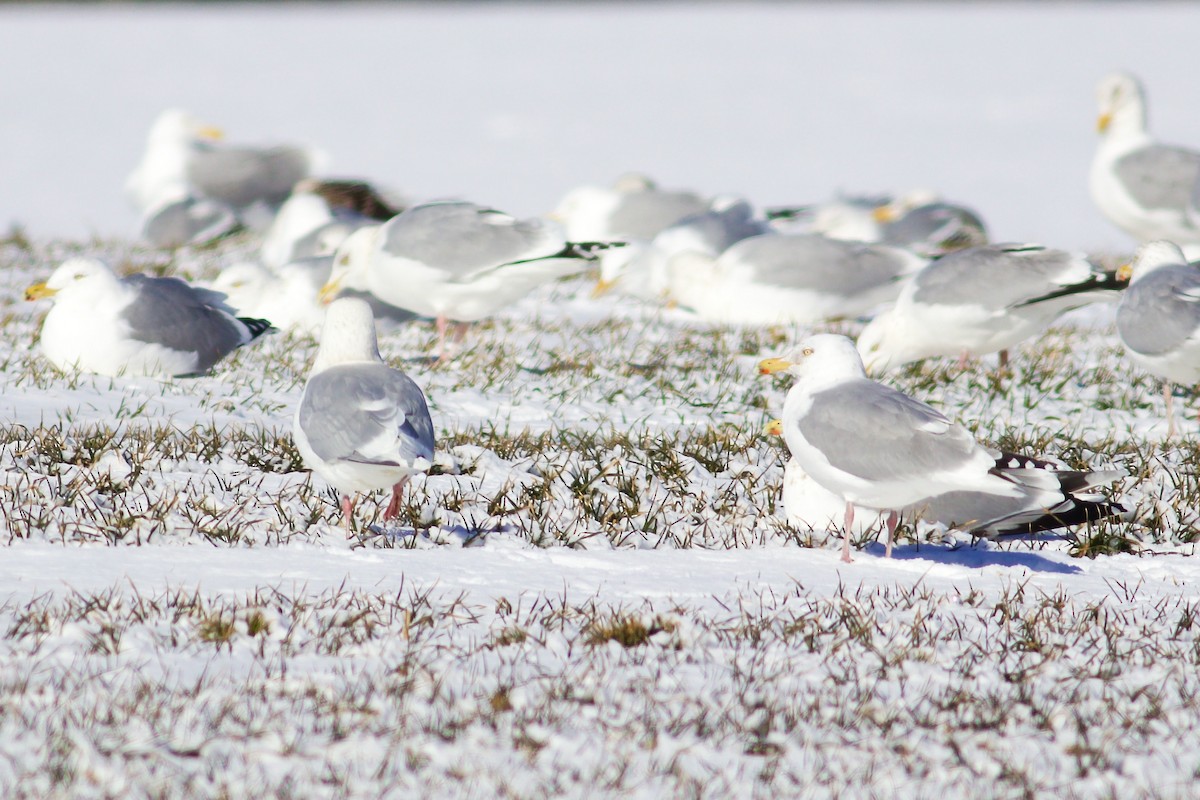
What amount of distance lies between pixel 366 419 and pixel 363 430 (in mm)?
62

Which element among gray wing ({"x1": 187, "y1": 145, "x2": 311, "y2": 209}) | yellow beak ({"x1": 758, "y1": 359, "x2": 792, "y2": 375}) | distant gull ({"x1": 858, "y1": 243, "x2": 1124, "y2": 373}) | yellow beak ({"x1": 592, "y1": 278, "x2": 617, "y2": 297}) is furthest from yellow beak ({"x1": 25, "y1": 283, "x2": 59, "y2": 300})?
gray wing ({"x1": 187, "y1": 145, "x2": 311, "y2": 209})

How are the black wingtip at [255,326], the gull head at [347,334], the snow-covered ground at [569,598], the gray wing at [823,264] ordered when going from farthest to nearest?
the gray wing at [823,264]
the black wingtip at [255,326]
the gull head at [347,334]
the snow-covered ground at [569,598]

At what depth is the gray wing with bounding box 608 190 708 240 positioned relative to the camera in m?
16.4

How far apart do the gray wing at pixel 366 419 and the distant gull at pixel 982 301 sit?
14.0 feet

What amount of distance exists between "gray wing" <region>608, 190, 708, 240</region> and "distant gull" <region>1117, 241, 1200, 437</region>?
9.03 m

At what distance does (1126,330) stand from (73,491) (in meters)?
5.41

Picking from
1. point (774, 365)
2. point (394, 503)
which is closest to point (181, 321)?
point (394, 503)

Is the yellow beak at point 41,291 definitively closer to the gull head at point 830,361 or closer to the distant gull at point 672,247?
the gull head at point 830,361

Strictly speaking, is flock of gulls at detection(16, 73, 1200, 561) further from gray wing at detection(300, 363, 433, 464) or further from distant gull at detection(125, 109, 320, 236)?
distant gull at detection(125, 109, 320, 236)

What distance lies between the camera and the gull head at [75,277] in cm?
788

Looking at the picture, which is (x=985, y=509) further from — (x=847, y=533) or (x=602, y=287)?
(x=602, y=287)

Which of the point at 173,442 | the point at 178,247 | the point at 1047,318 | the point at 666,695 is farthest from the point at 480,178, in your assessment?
the point at 666,695

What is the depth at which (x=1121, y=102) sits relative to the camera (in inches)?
549

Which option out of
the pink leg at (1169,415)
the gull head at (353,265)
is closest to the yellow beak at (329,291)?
the gull head at (353,265)
